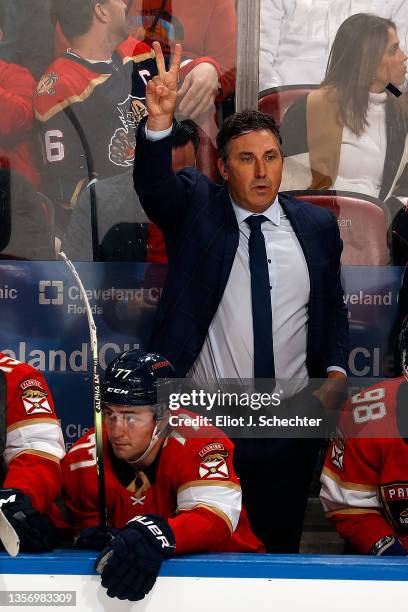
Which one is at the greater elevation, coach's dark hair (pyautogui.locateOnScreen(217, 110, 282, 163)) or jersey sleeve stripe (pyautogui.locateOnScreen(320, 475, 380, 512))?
coach's dark hair (pyautogui.locateOnScreen(217, 110, 282, 163))

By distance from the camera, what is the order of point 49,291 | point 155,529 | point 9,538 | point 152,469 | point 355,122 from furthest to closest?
1. point 355,122
2. point 49,291
3. point 152,469
4. point 155,529
5. point 9,538

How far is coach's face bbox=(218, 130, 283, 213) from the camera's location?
2.76m

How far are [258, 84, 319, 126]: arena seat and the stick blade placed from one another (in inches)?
53.7

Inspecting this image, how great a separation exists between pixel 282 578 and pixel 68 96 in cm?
144

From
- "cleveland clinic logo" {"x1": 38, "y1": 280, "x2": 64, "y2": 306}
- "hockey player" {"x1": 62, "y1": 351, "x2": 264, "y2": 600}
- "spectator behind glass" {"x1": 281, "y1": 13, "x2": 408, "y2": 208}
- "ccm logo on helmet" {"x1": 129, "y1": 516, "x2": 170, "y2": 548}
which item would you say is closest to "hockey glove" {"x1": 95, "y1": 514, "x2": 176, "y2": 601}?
"ccm logo on helmet" {"x1": 129, "y1": 516, "x2": 170, "y2": 548}

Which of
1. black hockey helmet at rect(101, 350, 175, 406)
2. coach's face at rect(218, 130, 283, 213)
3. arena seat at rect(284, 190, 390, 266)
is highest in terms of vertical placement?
coach's face at rect(218, 130, 283, 213)

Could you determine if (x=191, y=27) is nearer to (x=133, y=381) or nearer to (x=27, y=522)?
(x=133, y=381)

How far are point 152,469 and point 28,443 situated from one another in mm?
288

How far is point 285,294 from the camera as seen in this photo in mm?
2729

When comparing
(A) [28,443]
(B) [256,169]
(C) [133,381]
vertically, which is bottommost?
(A) [28,443]

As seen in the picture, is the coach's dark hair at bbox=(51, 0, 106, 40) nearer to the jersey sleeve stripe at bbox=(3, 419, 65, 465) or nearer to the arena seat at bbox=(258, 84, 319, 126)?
the arena seat at bbox=(258, 84, 319, 126)

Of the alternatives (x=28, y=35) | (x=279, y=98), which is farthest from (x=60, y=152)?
(x=279, y=98)

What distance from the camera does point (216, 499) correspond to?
2344 mm

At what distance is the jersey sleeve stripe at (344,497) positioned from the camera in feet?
8.14
